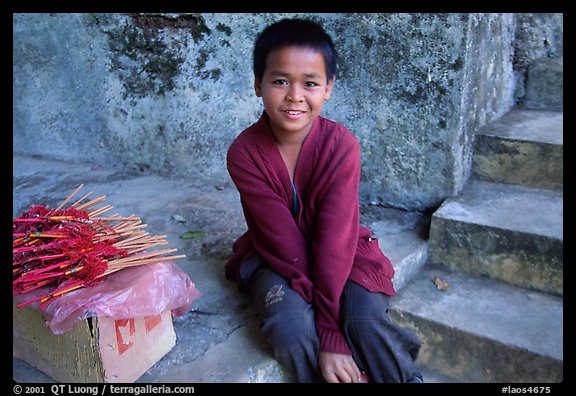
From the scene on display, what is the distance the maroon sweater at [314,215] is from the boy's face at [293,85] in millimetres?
144

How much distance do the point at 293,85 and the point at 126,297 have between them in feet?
2.99

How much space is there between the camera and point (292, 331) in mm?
1697

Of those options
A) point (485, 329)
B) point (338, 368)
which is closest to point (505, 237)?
point (485, 329)

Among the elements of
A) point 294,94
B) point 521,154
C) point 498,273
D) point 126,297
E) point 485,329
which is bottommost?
point 485,329

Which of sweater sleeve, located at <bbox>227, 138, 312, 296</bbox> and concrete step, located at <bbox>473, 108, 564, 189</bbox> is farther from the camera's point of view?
concrete step, located at <bbox>473, 108, 564, 189</bbox>

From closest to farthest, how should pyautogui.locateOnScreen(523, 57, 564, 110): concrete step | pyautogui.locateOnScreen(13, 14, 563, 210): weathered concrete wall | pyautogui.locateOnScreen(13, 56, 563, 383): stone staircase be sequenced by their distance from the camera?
pyautogui.locateOnScreen(13, 56, 563, 383): stone staircase
pyautogui.locateOnScreen(13, 14, 563, 210): weathered concrete wall
pyautogui.locateOnScreen(523, 57, 564, 110): concrete step

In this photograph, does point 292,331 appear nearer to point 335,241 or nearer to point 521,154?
point 335,241

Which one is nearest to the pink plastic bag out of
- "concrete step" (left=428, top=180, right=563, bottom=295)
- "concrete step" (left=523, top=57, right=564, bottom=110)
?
"concrete step" (left=428, top=180, right=563, bottom=295)

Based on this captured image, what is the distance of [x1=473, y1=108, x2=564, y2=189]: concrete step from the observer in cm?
262

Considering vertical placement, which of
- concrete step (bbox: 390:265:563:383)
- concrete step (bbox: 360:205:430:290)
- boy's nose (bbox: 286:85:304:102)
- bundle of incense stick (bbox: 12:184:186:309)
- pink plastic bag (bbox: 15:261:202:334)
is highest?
boy's nose (bbox: 286:85:304:102)

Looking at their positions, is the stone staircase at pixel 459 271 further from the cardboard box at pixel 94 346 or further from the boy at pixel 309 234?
the boy at pixel 309 234

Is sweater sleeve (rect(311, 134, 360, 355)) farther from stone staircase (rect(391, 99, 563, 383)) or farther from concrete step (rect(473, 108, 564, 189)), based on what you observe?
concrete step (rect(473, 108, 564, 189))

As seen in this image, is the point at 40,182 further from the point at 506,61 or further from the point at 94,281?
the point at 506,61

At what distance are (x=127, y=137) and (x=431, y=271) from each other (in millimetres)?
2280
